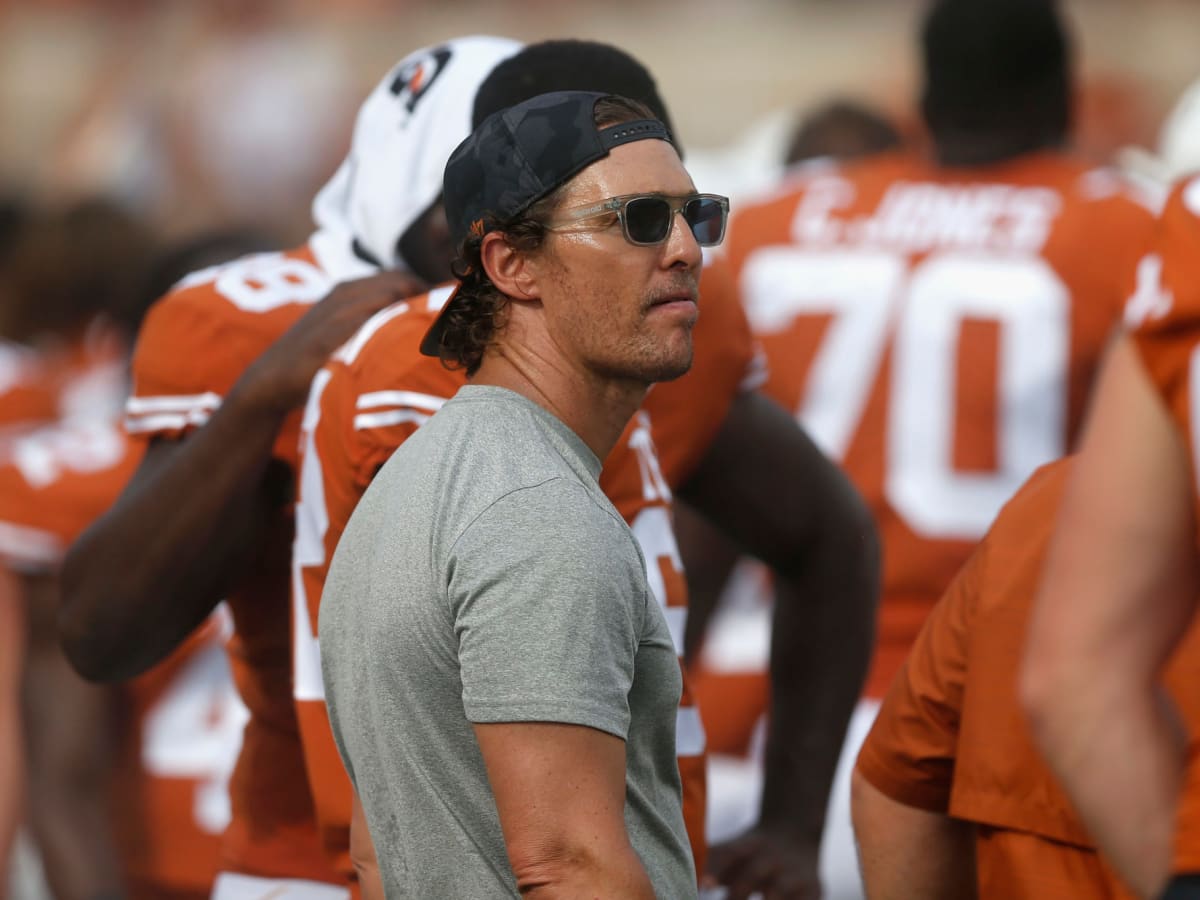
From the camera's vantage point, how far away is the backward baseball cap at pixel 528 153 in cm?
209

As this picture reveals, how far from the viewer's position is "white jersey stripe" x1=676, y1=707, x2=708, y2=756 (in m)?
2.55

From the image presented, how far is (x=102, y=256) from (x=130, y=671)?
3232 millimetres

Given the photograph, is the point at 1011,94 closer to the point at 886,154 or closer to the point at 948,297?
the point at 948,297

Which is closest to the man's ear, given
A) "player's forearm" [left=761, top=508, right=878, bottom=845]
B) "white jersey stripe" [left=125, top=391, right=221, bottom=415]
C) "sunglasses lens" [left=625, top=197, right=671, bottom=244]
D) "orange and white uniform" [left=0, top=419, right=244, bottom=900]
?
"sunglasses lens" [left=625, top=197, right=671, bottom=244]

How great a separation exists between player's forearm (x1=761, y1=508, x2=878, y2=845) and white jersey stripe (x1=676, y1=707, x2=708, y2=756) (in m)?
0.59

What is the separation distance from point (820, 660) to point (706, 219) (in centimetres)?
119

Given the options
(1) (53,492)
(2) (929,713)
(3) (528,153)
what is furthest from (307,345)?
(1) (53,492)

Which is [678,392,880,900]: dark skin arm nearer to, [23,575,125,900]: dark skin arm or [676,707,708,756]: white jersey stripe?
[676,707,708,756]: white jersey stripe

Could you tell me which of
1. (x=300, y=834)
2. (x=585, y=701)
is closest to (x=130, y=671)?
(x=300, y=834)

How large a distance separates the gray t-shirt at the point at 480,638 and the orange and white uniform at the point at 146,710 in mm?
2146

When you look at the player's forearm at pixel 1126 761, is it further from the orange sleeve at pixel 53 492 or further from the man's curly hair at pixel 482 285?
the orange sleeve at pixel 53 492

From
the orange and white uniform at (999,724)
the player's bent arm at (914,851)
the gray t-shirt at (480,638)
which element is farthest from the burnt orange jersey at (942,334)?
the gray t-shirt at (480,638)

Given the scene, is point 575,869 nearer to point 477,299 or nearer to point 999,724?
point 999,724

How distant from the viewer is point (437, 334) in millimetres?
2193
